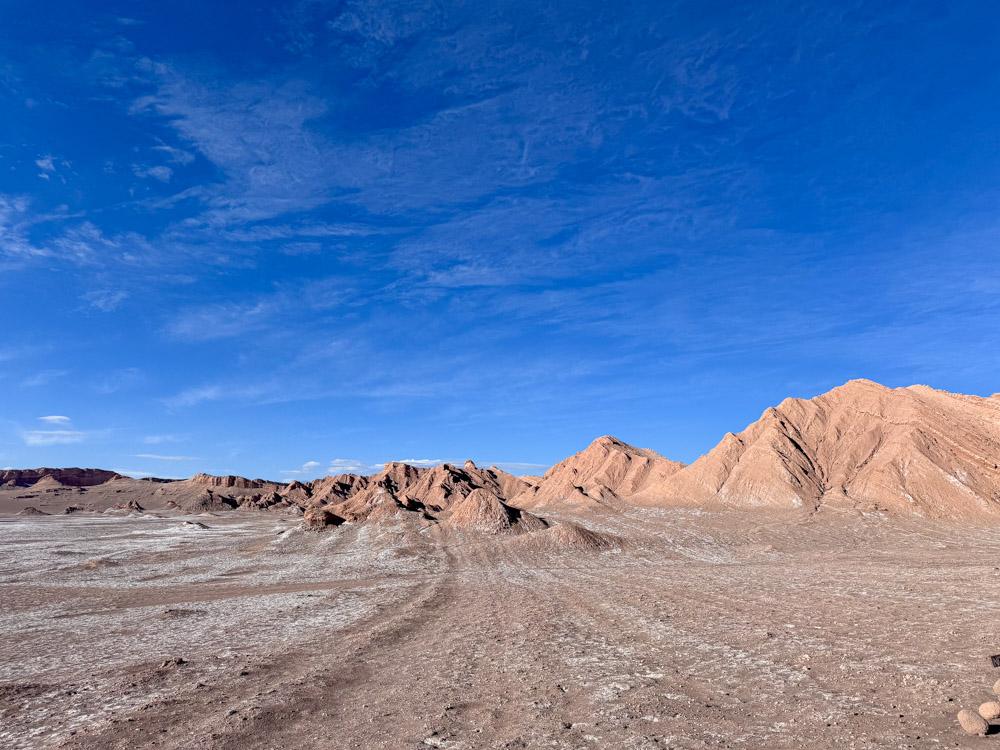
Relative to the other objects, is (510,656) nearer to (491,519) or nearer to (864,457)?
(491,519)

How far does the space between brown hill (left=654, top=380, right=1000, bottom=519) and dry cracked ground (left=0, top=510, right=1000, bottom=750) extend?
2543 centimetres

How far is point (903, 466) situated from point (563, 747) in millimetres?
65031

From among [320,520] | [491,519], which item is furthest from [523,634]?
[320,520]

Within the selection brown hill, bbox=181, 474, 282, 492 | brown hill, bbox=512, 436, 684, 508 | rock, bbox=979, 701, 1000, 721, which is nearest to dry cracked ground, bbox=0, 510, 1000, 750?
rock, bbox=979, 701, 1000, 721

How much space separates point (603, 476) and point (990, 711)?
9902cm

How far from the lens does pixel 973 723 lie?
321 inches

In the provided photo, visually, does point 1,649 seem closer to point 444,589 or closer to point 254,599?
point 254,599

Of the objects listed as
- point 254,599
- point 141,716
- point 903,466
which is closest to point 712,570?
point 254,599

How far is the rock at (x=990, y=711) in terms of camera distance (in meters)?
8.32

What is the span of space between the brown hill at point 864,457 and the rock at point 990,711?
54.5 m

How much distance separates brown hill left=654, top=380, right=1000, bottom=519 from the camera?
5409 centimetres

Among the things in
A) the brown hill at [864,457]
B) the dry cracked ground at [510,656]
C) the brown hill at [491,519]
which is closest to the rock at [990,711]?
the dry cracked ground at [510,656]

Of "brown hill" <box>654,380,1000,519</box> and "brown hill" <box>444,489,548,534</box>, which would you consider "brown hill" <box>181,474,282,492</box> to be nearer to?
"brown hill" <box>444,489,548,534</box>

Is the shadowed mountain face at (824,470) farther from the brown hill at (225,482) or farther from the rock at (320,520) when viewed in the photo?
the brown hill at (225,482)
